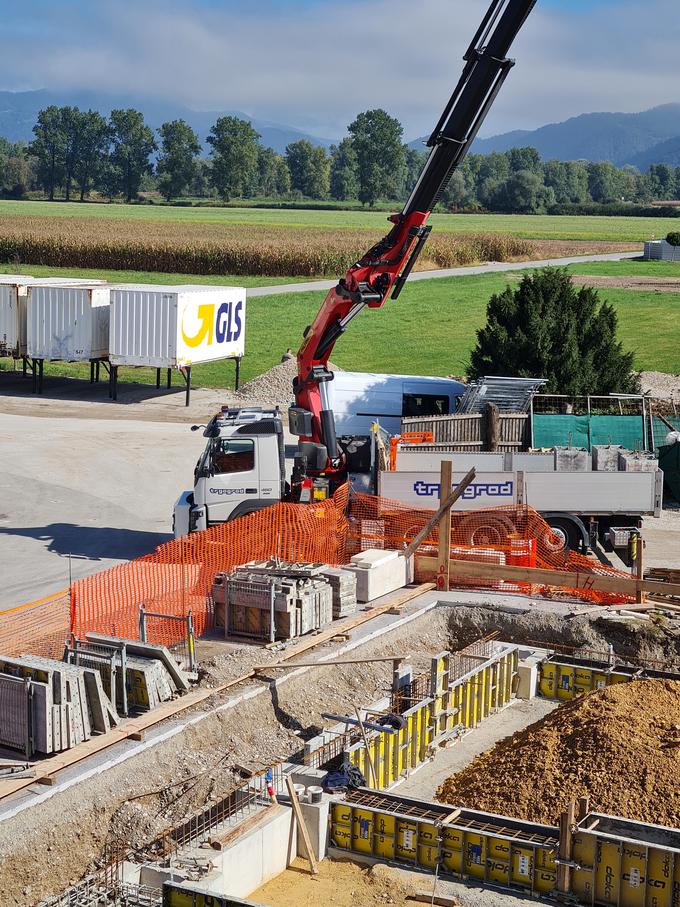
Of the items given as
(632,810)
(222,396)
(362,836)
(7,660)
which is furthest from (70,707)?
(222,396)

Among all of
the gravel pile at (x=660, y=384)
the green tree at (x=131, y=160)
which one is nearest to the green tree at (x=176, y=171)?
the green tree at (x=131, y=160)

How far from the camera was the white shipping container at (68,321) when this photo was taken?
136ft

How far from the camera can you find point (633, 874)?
13.6 metres

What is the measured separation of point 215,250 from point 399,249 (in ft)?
179

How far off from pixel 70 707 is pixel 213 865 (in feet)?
10.1

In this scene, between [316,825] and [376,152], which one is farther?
[376,152]

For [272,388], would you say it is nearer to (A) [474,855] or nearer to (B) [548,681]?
(B) [548,681]

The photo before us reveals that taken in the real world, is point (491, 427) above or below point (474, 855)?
above

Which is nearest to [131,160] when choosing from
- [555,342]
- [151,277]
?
[151,277]

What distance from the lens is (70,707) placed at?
49.9 feet

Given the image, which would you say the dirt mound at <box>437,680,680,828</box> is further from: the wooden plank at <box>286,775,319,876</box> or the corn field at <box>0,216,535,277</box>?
the corn field at <box>0,216,535,277</box>

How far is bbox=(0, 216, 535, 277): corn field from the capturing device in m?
76.9

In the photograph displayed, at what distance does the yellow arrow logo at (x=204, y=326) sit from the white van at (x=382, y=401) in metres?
9.50

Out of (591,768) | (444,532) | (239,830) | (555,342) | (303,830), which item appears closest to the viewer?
(239,830)
